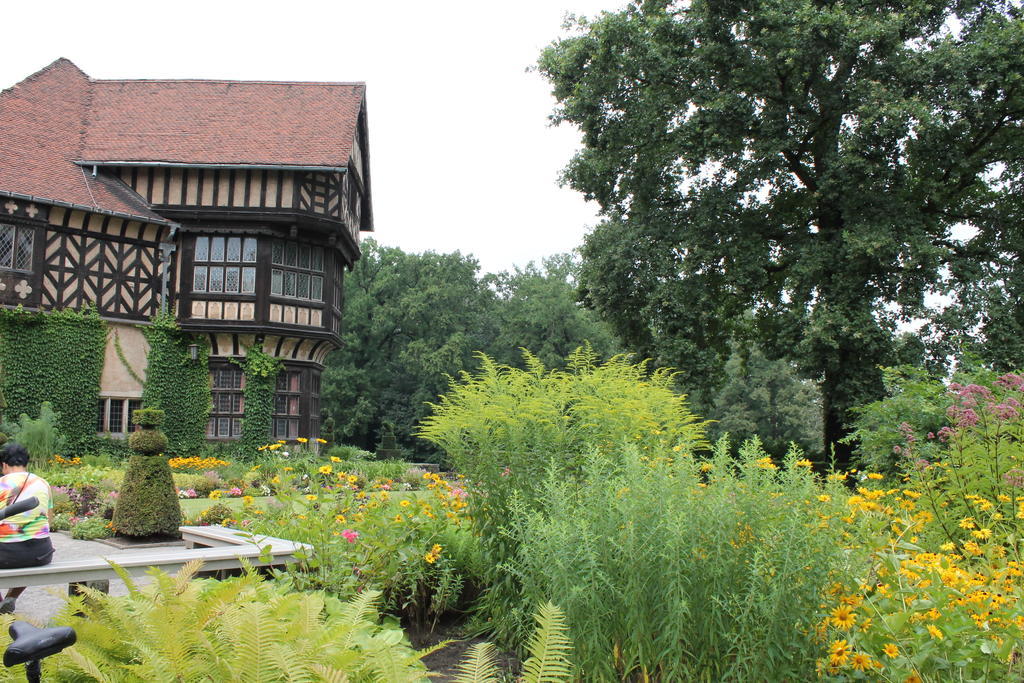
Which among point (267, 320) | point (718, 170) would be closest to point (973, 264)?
point (718, 170)

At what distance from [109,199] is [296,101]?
648cm

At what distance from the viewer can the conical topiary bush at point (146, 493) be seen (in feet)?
34.1

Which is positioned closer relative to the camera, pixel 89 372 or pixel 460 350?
pixel 89 372

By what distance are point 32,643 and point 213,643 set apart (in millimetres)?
1065

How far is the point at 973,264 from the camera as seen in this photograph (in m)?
18.7

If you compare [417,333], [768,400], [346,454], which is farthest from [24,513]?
[768,400]

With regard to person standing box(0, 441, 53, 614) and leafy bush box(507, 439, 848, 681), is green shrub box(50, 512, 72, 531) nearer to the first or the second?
person standing box(0, 441, 53, 614)

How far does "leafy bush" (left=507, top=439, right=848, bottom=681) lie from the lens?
4133 millimetres

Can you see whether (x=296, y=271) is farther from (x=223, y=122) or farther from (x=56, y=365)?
(x=56, y=365)

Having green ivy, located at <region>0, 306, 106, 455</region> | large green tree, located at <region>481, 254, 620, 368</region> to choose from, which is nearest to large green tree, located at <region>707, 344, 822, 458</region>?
large green tree, located at <region>481, 254, 620, 368</region>

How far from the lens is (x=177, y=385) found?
21.9 meters

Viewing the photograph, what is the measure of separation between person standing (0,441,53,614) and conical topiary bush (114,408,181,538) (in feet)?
13.7

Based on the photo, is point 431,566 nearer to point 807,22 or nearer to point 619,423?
point 619,423

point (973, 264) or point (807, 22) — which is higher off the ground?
point (807, 22)
